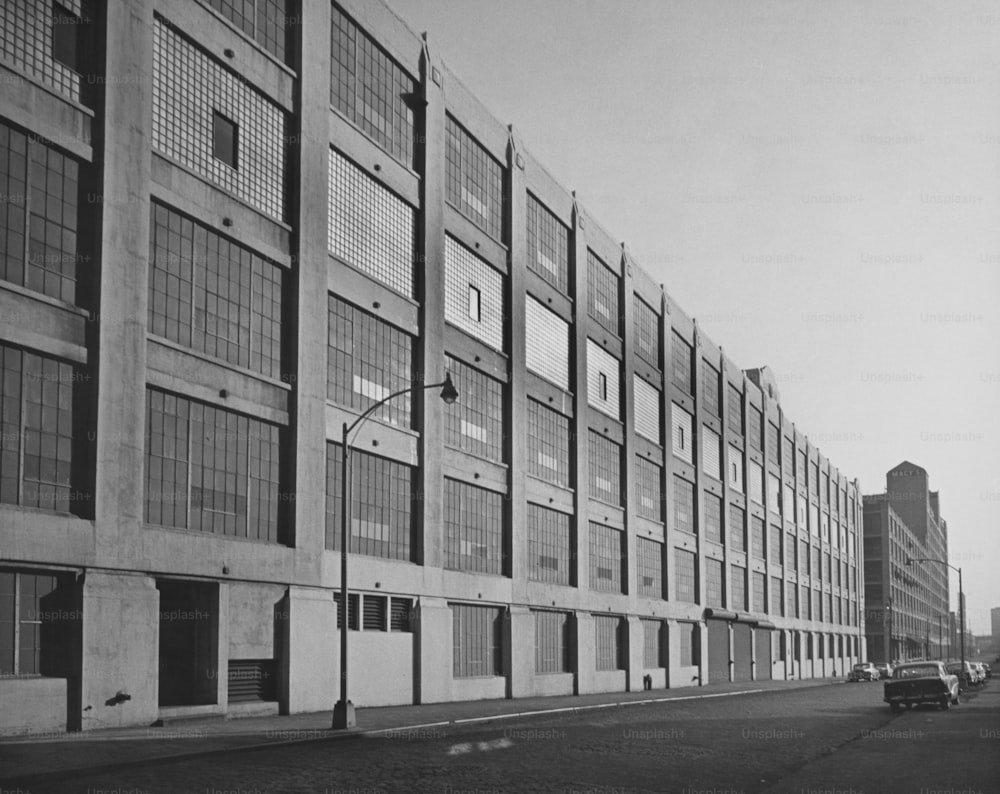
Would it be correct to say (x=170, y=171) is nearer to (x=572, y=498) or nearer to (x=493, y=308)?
(x=493, y=308)

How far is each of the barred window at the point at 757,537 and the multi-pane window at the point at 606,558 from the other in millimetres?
26526

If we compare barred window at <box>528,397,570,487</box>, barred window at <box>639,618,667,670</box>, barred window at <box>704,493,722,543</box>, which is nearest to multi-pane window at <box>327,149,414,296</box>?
barred window at <box>528,397,570,487</box>

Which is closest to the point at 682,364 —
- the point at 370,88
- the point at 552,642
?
the point at 552,642

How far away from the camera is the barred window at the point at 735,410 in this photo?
268ft

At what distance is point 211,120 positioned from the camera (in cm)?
3178

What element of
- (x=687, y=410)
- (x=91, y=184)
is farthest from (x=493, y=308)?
(x=687, y=410)

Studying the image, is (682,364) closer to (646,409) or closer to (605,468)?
(646,409)

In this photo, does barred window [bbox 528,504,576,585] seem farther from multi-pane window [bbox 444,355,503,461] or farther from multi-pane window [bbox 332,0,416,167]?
multi-pane window [bbox 332,0,416,167]

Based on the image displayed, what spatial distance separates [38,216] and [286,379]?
9256 millimetres

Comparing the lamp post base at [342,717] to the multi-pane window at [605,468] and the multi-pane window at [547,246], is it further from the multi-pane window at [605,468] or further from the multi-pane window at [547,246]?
the multi-pane window at [605,468]

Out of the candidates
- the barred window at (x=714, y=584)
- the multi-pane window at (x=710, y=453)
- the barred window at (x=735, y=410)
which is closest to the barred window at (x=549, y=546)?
the barred window at (x=714, y=584)

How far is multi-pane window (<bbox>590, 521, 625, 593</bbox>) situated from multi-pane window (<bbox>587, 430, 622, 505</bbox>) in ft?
4.98

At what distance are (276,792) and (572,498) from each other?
36980 mm

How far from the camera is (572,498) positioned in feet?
176
